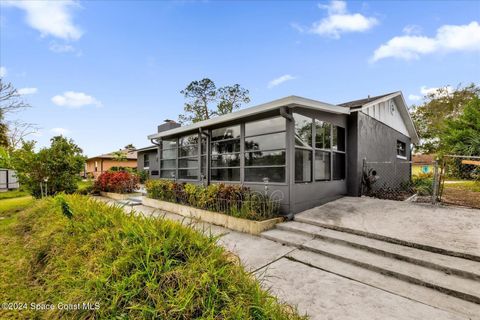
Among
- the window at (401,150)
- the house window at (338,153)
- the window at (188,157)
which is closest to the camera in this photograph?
the house window at (338,153)

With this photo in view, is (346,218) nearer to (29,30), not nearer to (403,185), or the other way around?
(403,185)

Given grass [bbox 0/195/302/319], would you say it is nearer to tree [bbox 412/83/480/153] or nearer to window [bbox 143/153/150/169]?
window [bbox 143/153/150/169]

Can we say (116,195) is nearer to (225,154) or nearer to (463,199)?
(225,154)

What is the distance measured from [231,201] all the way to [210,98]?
1907 centimetres

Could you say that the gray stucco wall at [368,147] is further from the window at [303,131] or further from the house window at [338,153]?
the window at [303,131]

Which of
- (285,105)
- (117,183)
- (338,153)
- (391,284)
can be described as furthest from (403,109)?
(117,183)

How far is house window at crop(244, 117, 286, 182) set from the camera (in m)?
5.98

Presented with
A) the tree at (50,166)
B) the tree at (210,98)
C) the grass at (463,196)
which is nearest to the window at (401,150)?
the grass at (463,196)

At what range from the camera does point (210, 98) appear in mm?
23188

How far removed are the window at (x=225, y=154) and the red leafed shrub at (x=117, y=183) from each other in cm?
668

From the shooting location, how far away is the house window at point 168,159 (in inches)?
417

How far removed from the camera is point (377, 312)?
240 cm

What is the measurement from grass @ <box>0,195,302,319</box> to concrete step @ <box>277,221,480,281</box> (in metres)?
2.47

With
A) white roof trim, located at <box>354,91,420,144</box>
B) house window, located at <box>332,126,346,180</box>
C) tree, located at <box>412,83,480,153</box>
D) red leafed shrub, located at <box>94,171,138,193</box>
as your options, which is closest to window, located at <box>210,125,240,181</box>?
house window, located at <box>332,126,346,180</box>
